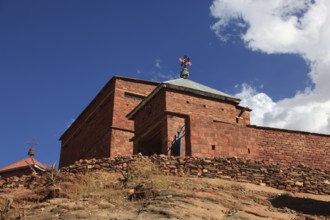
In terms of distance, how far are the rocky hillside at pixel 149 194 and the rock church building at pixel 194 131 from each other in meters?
2.20

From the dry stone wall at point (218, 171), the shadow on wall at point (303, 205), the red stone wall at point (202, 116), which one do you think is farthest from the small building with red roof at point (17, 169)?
the shadow on wall at point (303, 205)

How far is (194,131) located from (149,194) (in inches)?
215

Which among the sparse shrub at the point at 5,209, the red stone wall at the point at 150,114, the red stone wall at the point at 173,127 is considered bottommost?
the sparse shrub at the point at 5,209

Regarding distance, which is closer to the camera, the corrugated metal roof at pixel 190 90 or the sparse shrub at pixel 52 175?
the sparse shrub at pixel 52 175

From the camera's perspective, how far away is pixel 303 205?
10930 mm

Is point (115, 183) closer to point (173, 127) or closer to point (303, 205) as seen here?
point (303, 205)

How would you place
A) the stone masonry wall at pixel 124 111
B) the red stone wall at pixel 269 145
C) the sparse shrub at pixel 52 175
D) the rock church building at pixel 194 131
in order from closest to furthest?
the sparse shrub at pixel 52 175 → the rock church building at pixel 194 131 → the red stone wall at pixel 269 145 → the stone masonry wall at pixel 124 111

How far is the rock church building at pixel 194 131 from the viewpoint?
1544 centimetres

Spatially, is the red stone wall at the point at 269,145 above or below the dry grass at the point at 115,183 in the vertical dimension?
above

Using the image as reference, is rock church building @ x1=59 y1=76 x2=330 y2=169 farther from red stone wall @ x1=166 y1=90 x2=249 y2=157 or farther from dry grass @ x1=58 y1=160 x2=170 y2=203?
dry grass @ x1=58 y1=160 x2=170 y2=203

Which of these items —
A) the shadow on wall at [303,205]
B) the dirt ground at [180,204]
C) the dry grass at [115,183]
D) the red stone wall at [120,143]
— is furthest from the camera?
the red stone wall at [120,143]

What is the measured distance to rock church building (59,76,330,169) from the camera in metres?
15.4

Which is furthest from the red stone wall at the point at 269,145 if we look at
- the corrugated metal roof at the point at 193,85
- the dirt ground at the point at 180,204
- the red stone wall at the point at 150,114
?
the dirt ground at the point at 180,204

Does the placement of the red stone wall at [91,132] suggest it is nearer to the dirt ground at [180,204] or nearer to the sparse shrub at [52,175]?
the sparse shrub at [52,175]
